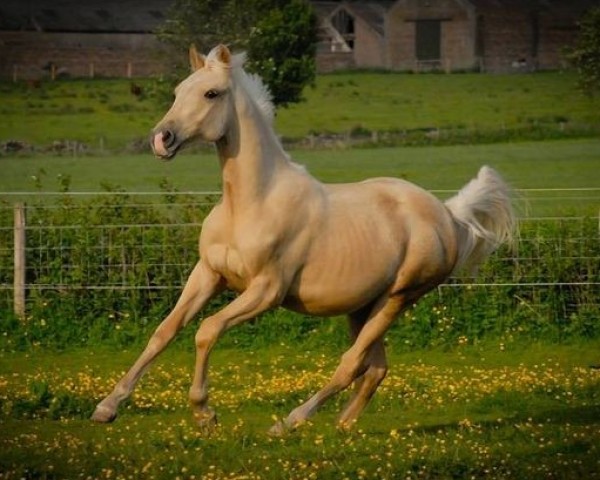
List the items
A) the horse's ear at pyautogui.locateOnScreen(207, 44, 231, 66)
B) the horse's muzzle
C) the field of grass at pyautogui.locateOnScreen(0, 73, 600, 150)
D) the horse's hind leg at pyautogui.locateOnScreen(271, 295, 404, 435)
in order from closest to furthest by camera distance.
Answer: the horse's muzzle < the horse's ear at pyautogui.locateOnScreen(207, 44, 231, 66) < the horse's hind leg at pyautogui.locateOnScreen(271, 295, 404, 435) < the field of grass at pyautogui.locateOnScreen(0, 73, 600, 150)

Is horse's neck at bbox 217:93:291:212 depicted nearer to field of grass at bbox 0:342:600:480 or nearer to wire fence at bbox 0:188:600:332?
field of grass at bbox 0:342:600:480

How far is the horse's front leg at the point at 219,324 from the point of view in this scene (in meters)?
11.4

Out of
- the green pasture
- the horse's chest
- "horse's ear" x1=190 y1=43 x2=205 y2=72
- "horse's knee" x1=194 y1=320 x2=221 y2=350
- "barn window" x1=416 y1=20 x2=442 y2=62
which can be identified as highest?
"barn window" x1=416 y1=20 x2=442 y2=62

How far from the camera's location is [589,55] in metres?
63.6

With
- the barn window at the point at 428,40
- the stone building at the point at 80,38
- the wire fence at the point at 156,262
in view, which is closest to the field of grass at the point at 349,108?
the stone building at the point at 80,38

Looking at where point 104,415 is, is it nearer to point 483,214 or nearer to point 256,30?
point 483,214

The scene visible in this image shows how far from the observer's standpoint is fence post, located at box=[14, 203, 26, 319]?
19297mm

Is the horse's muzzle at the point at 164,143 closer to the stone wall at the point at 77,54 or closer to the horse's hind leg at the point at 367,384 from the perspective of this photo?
the horse's hind leg at the point at 367,384

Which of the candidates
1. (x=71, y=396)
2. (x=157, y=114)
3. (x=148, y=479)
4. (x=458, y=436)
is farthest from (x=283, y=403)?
(x=157, y=114)

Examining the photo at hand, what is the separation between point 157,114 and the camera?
209 feet

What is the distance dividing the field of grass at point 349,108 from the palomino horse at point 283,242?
1629 inches

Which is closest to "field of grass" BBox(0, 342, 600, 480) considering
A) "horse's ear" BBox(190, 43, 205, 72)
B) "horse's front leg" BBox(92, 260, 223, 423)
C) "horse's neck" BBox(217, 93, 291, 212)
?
"horse's front leg" BBox(92, 260, 223, 423)

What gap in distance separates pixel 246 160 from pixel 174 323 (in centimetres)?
118

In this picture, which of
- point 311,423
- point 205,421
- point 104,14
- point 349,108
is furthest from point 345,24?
point 205,421
